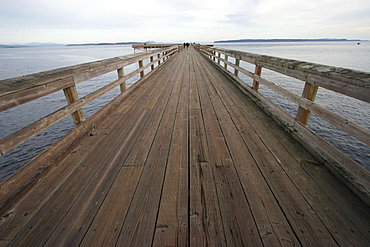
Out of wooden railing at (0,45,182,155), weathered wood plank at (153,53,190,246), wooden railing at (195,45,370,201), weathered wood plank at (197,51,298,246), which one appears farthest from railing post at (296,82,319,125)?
wooden railing at (0,45,182,155)

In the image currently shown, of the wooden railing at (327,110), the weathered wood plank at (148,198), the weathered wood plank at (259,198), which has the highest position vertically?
the wooden railing at (327,110)

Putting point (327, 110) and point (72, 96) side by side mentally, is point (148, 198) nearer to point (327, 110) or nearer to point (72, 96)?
point (72, 96)

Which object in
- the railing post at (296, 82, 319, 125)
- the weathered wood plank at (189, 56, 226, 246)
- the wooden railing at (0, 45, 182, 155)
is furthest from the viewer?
the railing post at (296, 82, 319, 125)

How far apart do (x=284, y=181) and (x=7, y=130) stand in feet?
36.4

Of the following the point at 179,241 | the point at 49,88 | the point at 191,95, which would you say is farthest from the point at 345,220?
the point at 191,95

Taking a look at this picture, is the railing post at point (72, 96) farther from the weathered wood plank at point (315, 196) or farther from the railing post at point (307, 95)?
the railing post at point (307, 95)

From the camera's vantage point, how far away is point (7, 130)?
8156mm

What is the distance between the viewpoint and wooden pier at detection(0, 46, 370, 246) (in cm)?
147

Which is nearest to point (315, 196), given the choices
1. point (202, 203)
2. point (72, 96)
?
point (202, 203)

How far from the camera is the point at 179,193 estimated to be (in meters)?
1.86

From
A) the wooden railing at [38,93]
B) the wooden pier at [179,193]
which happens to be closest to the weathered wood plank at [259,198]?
the wooden pier at [179,193]

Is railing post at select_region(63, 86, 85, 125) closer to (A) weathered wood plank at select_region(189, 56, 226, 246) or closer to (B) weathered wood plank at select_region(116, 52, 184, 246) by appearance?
(B) weathered wood plank at select_region(116, 52, 184, 246)

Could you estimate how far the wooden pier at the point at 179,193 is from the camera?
4.83ft

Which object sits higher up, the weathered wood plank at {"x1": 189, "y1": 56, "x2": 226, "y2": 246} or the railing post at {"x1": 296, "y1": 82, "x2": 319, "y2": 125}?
the railing post at {"x1": 296, "y1": 82, "x2": 319, "y2": 125}
